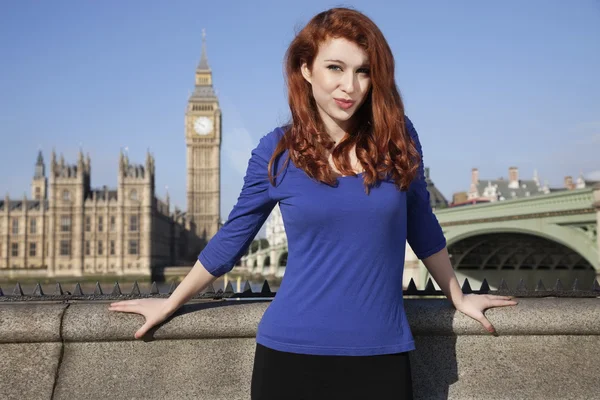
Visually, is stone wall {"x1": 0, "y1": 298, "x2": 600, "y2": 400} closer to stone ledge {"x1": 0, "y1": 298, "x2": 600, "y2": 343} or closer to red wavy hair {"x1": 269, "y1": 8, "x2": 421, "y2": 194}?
stone ledge {"x1": 0, "y1": 298, "x2": 600, "y2": 343}

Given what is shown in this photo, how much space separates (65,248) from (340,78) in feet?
184

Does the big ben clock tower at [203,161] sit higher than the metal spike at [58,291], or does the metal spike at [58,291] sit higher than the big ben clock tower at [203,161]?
the big ben clock tower at [203,161]

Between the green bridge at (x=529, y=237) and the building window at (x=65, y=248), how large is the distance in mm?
34073

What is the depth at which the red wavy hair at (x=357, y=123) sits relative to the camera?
1976mm

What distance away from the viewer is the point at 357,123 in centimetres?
214

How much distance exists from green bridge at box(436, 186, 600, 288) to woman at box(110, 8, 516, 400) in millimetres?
16745

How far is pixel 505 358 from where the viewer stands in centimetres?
278

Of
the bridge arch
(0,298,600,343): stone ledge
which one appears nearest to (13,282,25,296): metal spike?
(0,298,600,343): stone ledge

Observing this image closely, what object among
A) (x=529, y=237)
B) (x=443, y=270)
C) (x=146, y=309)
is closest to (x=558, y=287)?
(x=443, y=270)

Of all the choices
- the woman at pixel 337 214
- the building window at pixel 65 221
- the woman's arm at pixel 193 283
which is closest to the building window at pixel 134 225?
the building window at pixel 65 221

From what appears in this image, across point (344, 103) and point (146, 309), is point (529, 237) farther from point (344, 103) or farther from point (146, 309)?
point (344, 103)

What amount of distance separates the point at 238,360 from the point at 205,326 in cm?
19

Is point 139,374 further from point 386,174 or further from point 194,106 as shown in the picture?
point 194,106

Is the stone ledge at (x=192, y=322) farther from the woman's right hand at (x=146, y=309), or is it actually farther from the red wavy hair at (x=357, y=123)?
the red wavy hair at (x=357, y=123)
